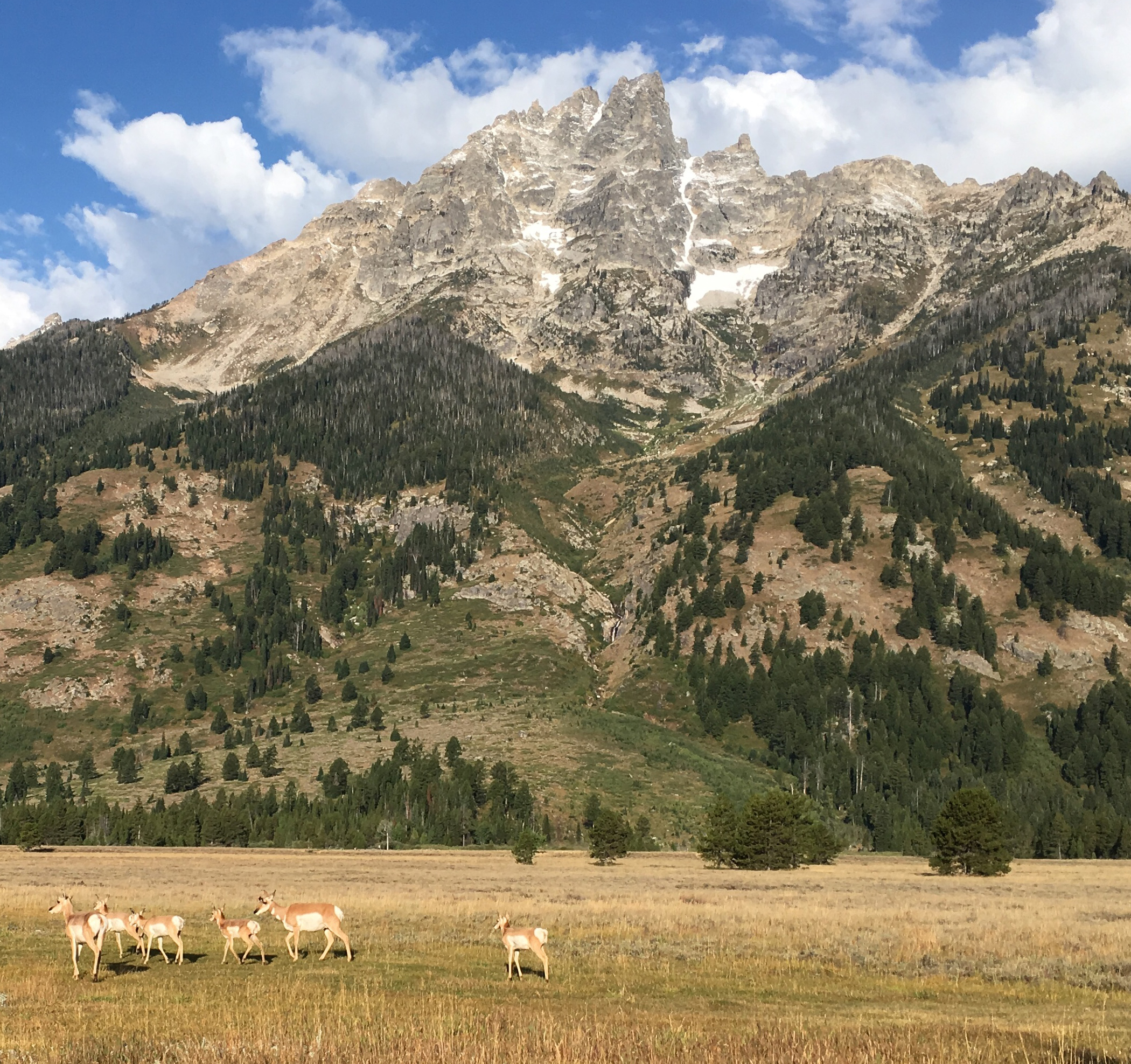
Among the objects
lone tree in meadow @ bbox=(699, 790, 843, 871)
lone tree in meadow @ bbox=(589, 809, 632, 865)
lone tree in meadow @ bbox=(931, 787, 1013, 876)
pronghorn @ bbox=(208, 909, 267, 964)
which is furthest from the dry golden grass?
lone tree in meadow @ bbox=(589, 809, 632, 865)

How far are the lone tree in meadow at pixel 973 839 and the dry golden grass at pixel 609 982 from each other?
24.6 meters

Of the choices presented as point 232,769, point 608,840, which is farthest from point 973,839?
point 232,769

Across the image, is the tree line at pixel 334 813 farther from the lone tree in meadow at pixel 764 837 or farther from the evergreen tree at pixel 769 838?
the evergreen tree at pixel 769 838

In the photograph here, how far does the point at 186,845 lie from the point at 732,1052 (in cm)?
11439

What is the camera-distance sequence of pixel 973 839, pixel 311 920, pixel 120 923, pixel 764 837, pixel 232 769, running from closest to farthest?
pixel 120 923, pixel 311 920, pixel 973 839, pixel 764 837, pixel 232 769

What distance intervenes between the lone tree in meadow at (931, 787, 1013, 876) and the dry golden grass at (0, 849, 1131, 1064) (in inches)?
968

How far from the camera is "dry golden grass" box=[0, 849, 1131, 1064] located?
14.6 meters

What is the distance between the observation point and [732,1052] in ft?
46.1

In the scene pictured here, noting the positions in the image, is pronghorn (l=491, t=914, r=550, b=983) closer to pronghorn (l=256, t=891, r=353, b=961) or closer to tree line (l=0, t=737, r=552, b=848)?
pronghorn (l=256, t=891, r=353, b=961)

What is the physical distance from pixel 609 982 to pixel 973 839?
65.2 metres

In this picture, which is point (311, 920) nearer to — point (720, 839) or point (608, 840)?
point (720, 839)

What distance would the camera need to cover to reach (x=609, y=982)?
23672mm

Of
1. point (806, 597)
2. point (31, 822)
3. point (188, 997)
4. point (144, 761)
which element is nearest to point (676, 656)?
point (806, 597)

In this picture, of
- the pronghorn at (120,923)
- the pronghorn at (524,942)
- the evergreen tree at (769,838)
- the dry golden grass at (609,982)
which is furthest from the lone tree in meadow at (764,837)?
the pronghorn at (120,923)
